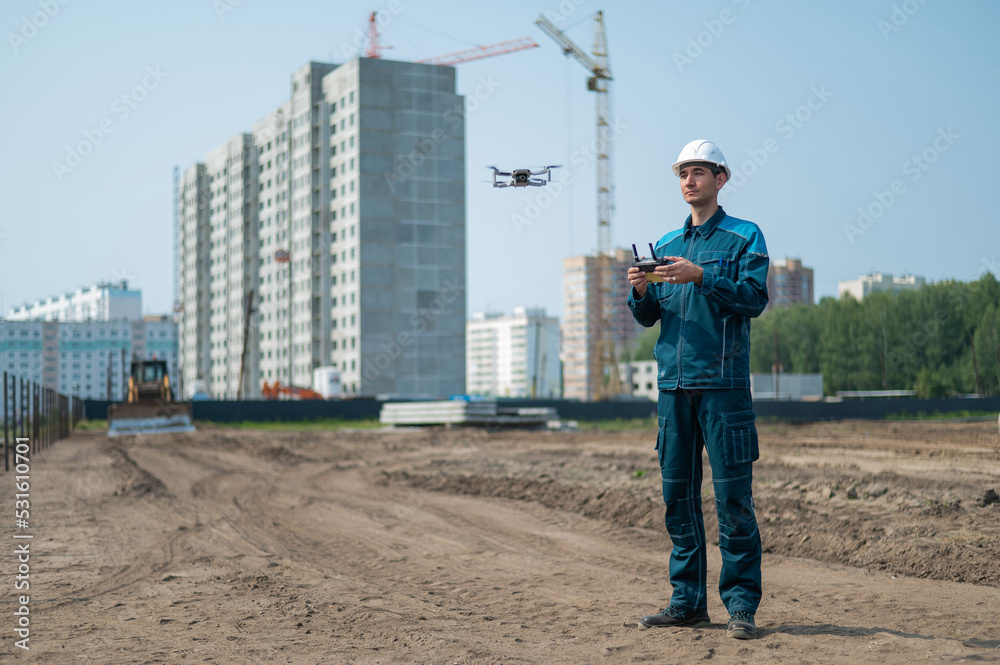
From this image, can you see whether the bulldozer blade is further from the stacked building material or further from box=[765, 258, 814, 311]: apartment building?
box=[765, 258, 814, 311]: apartment building

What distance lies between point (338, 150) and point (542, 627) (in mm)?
77663

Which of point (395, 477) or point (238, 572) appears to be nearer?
point (238, 572)

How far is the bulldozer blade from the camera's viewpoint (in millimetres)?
30188

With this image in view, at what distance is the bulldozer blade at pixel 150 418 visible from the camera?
1188 inches

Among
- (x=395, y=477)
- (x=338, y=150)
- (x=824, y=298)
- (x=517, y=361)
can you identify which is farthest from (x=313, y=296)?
(x=517, y=361)

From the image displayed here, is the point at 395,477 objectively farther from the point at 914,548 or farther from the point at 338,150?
the point at 338,150

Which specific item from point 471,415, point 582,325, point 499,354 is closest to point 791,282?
point 582,325

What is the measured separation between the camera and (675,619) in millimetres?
4250

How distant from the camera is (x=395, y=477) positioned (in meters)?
14.1

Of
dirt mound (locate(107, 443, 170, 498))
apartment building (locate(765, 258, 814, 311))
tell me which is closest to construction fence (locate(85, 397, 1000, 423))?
dirt mound (locate(107, 443, 170, 498))

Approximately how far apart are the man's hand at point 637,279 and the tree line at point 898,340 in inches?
1501

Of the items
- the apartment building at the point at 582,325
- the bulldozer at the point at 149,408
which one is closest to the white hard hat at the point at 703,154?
the bulldozer at the point at 149,408

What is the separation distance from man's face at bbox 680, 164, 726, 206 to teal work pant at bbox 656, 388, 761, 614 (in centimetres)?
101

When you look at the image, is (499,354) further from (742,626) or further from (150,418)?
(742,626)
